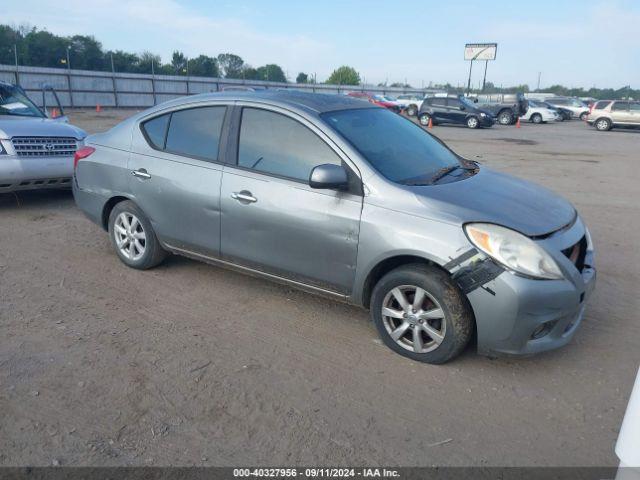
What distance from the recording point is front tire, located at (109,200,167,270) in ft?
16.5

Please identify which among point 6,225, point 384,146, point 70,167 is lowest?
point 6,225

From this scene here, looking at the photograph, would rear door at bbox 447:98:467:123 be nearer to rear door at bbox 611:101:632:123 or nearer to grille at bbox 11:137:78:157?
rear door at bbox 611:101:632:123

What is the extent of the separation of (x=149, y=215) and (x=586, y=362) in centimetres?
374

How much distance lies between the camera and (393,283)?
3621 millimetres

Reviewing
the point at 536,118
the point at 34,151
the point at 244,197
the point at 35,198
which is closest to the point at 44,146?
the point at 34,151

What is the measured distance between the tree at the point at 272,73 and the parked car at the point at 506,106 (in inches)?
1753

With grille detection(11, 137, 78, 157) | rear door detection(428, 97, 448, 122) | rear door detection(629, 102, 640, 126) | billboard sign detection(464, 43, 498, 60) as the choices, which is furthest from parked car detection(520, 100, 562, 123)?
grille detection(11, 137, 78, 157)

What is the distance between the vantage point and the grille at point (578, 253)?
3.55 meters

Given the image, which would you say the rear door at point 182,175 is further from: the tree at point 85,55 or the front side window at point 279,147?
the tree at point 85,55

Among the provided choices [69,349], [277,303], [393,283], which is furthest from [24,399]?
[393,283]

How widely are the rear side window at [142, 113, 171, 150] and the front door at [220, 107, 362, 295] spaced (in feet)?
2.96

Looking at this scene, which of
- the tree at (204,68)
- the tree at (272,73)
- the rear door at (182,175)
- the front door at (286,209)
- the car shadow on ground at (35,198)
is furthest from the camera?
the tree at (272,73)

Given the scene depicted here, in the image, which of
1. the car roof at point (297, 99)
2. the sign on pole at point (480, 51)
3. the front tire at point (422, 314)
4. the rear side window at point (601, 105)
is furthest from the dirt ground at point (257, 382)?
the sign on pole at point (480, 51)

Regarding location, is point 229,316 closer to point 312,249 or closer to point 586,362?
point 312,249
